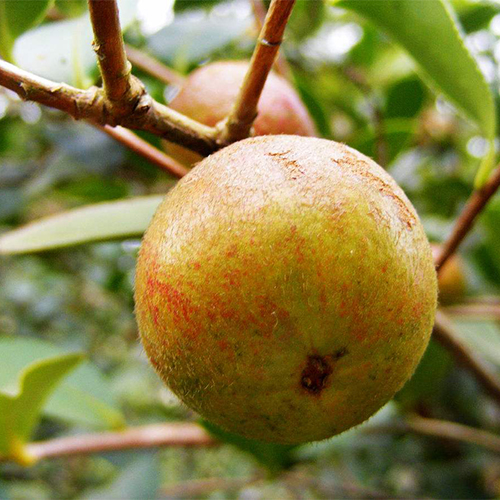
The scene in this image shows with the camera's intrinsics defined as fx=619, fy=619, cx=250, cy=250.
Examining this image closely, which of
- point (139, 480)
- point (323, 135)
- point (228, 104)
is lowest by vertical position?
point (139, 480)

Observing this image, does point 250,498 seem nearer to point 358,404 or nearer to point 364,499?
point 364,499

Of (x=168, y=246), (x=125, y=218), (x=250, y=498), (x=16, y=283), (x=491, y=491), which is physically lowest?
(x=250, y=498)

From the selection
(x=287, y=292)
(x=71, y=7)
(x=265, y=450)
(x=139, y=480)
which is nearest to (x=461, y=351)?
(x=265, y=450)

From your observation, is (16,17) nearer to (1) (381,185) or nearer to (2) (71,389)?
(1) (381,185)

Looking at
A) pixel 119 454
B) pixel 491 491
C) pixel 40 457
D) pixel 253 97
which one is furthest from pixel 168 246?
pixel 491 491

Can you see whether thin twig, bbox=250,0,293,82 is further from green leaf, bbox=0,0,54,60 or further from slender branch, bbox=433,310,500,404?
slender branch, bbox=433,310,500,404

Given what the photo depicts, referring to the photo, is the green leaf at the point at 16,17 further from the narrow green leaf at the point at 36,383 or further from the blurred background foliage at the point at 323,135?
the narrow green leaf at the point at 36,383
